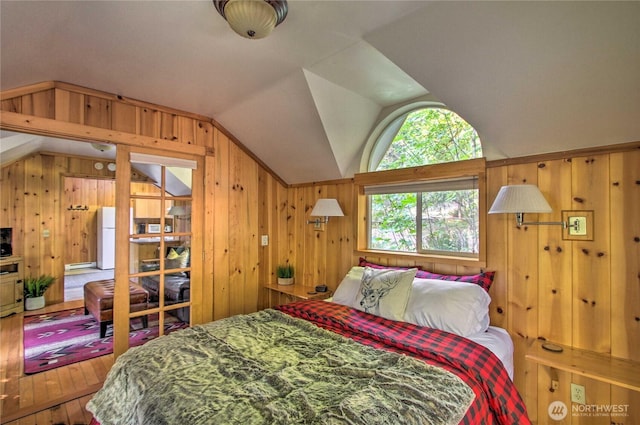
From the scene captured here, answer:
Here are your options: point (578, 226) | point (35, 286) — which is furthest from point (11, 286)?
point (578, 226)

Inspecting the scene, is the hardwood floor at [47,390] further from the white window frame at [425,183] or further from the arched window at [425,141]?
the arched window at [425,141]

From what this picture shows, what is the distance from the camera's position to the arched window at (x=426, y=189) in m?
2.43

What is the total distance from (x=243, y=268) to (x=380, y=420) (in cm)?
264

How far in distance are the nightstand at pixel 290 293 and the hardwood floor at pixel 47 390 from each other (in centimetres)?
168

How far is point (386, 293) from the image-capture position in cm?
221

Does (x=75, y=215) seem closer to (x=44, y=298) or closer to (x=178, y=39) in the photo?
(x=44, y=298)

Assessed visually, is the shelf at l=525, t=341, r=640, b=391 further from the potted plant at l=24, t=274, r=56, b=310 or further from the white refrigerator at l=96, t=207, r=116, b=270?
the white refrigerator at l=96, t=207, r=116, b=270

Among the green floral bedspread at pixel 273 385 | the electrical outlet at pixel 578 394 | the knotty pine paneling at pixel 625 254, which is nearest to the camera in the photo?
the green floral bedspread at pixel 273 385

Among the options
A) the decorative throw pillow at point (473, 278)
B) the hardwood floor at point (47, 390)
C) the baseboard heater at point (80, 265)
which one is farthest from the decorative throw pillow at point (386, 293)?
the baseboard heater at point (80, 265)

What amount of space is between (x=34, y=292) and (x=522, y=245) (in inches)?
239

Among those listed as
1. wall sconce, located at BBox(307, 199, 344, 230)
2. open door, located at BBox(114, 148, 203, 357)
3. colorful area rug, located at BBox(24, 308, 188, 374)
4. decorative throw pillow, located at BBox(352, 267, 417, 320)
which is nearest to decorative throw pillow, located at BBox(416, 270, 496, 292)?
decorative throw pillow, located at BBox(352, 267, 417, 320)

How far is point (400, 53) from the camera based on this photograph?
5.89 ft

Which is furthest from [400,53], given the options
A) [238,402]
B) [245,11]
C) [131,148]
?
[131,148]

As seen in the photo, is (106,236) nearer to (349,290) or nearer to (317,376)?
(349,290)
